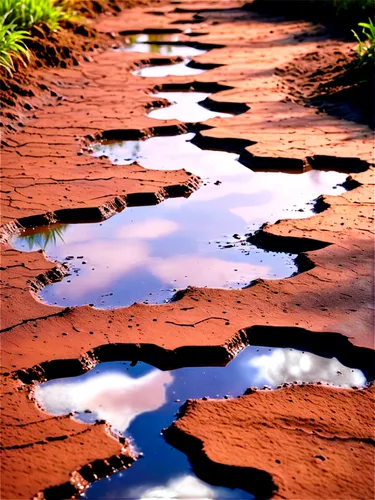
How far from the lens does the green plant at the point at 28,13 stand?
23.4ft

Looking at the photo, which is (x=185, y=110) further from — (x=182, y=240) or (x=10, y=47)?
(x=182, y=240)

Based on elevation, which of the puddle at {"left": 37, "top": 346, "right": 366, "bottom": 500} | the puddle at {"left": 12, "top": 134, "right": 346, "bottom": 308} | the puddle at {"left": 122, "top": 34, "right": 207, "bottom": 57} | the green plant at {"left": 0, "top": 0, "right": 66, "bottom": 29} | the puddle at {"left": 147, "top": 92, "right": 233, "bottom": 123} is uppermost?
the green plant at {"left": 0, "top": 0, "right": 66, "bottom": 29}

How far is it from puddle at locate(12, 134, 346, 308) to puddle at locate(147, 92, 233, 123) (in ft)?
3.13

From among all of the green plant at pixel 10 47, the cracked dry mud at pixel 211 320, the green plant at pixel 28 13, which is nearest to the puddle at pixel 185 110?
the cracked dry mud at pixel 211 320

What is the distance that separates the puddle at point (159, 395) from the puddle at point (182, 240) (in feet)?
1.95

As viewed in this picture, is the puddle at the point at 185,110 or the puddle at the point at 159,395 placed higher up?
the puddle at the point at 185,110

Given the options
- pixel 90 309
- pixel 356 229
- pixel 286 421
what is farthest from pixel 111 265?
pixel 286 421

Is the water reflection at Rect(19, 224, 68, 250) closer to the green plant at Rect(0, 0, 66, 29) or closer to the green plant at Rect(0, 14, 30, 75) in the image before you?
the green plant at Rect(0, 14, 30, 75)

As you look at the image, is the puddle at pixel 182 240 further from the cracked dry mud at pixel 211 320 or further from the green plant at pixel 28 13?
the green plant at pixel 28 13

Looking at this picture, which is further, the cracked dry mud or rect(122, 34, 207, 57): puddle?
rect(122, 34, 207, 57): puddle

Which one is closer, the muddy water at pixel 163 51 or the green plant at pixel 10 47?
the green plant at pixel 10 47

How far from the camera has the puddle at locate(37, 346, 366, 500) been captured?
2592 millimetres

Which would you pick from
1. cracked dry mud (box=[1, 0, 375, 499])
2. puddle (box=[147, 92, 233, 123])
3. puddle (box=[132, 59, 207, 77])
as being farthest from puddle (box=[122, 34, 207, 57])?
cracked dry mud (box=[1, 0, 375, 499])

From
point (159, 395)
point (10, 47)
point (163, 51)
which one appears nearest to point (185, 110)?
point (10, 47)
